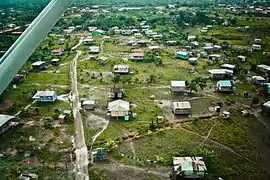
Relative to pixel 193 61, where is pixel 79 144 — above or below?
below

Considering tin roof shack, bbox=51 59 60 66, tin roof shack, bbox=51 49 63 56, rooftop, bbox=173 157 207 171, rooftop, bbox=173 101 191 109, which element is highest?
tin roof shack, bbox=51 49 63 56

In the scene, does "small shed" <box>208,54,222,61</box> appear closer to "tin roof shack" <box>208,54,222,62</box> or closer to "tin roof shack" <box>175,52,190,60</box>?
"tin roof shack" <box>208,54,222,62</box>

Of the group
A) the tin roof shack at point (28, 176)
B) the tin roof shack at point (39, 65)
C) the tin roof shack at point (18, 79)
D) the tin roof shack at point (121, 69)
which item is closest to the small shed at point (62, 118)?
the tin roof shack at point (28, 176)

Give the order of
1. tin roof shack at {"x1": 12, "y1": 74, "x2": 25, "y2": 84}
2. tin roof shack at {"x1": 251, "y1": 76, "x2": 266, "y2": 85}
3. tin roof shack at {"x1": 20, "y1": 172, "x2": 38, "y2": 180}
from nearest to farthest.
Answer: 1. tin roof shack at {"x1": 20, "y1": 172, "x2": 38, "y2": 180}
2. tin roof shack at {"x1": 251, "y1": 76, "x2": 266, "y2": 85}
3. tin roof shack at {"x1": 12, "y1": 74, "x2": 25, "y2": 84}

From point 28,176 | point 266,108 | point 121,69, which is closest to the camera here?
point 28,176

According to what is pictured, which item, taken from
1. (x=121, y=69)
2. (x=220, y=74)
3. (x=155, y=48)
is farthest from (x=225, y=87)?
(x=155, y=48)

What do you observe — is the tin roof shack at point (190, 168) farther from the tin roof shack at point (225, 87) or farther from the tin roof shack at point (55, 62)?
→ the tin roof shack at point (55, 62)

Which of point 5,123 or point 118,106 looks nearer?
point 5,123

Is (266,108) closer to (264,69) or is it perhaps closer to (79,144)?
(264,69)

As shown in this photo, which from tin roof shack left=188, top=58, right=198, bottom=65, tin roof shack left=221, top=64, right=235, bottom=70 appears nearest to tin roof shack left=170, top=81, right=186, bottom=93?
tin roof shack left=221, top=64, right=235, bottom=70
